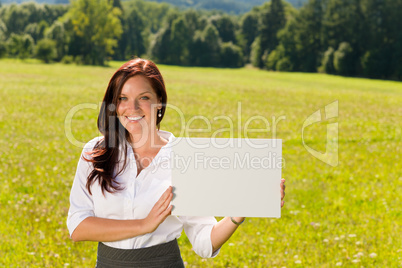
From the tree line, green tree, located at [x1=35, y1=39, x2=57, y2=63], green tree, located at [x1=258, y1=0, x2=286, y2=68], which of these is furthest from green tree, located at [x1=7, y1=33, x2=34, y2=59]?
green tree, located at [x1=258, y1=0, x2=286, y2=68]

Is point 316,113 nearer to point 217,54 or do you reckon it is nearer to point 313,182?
point 313,182

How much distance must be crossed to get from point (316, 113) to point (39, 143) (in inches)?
480

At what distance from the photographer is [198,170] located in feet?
8.04

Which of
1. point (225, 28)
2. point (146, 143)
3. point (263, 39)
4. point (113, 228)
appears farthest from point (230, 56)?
point (113, 228)

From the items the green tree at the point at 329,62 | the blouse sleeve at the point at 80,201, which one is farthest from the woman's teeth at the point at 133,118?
the green tree at the point at 329,62

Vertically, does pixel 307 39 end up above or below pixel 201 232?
above

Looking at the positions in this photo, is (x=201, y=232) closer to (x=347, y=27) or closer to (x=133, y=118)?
(x=133, y=118)

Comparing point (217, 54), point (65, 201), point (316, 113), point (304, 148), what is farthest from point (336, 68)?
point (65, 201)

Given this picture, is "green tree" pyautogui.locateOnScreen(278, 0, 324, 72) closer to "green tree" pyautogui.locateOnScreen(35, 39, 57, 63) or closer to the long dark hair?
"green tree" pyautogui.locateOnScreen(35, 39, 57, 63)

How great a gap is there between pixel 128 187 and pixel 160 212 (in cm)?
40

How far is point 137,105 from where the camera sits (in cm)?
285

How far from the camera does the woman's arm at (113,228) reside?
8.51 ft

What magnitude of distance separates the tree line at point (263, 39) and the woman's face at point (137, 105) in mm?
67348

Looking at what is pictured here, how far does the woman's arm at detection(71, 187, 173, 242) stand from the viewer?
259 centimetres
